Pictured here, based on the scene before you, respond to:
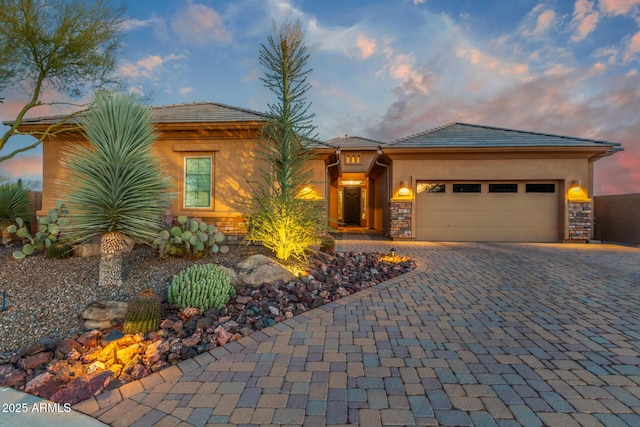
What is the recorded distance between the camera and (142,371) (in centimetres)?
231

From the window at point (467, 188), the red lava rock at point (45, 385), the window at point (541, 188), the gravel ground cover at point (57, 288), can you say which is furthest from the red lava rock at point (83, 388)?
the window at point (541, 188)

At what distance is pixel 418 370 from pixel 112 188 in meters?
4.50

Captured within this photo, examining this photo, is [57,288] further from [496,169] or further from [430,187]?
[496,169]

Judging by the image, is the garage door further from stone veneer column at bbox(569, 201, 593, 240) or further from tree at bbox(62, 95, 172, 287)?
tree at bbox(62, 95, 172, 287)

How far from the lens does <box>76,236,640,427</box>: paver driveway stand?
6.12ft

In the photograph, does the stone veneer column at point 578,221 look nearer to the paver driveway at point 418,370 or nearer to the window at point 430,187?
the window at point 430,187

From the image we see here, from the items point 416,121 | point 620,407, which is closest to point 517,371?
point 620,407

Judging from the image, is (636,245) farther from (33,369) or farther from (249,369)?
(33,369)

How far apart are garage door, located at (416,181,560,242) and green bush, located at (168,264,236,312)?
359 inches

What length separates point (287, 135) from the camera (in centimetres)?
586

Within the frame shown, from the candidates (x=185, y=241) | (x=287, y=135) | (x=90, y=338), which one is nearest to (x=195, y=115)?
(x=287, y=135)

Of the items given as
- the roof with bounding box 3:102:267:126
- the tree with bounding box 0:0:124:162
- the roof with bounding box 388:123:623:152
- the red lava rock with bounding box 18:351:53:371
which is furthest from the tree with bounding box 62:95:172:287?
the roof with bounding box 388:123:623:152

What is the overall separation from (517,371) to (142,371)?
Result: 10.2 feet

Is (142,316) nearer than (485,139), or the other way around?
(142,316)
